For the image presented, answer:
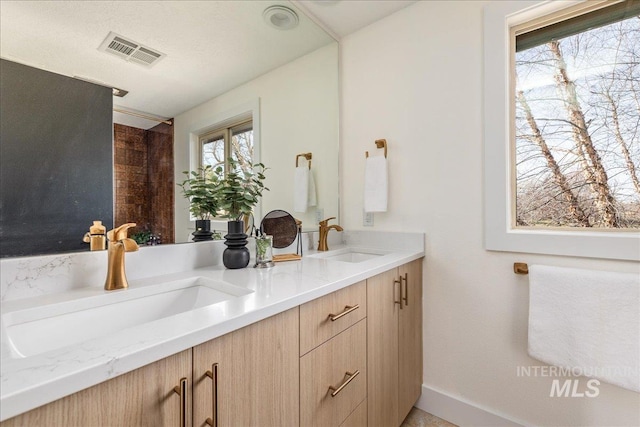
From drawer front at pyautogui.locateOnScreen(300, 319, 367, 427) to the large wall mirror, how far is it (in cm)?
72

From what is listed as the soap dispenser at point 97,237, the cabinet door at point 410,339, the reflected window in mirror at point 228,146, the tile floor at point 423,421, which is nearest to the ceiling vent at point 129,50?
the reflected window in mirror at point 228,146

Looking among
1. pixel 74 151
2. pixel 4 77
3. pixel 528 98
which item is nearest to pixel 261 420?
pixel 74 151

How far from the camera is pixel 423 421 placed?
1.59 meters

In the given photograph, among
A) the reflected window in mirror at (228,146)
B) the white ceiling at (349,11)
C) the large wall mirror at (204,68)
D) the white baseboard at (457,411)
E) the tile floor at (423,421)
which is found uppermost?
the white ceiling at (349,11)

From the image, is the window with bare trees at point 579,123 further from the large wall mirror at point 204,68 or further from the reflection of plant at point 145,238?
the reflection of plant at point 145,238

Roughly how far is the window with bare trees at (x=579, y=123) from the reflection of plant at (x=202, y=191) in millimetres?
1453

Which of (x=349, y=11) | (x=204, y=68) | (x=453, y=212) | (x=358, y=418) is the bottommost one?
(x=358, y=418)

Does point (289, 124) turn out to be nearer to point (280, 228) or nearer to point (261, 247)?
point (280, 228)

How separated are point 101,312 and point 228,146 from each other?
82 centimetres

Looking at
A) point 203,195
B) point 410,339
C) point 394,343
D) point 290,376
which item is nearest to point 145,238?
point 203,195

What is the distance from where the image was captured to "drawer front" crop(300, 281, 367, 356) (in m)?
0.91

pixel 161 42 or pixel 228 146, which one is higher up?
pixel 161 42

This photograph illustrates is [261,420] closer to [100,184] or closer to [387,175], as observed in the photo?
[100,184]

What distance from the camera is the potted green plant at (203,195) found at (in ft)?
3.97
